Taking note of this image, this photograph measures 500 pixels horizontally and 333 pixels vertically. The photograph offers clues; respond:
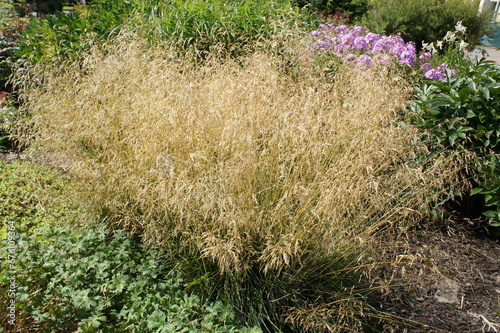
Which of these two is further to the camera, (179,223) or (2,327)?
(179,223)

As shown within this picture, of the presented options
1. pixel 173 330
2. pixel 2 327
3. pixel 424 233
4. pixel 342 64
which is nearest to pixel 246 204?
pixel 173 330

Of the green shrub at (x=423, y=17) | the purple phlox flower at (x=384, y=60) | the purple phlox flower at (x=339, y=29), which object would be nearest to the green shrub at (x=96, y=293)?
the purple phlox flower at (x=384, y=60)

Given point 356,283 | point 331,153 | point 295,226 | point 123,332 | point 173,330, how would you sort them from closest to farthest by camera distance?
point 173,330, point 123,332, point 295,226, point 356,283, point 331,153

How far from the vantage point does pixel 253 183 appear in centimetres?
228

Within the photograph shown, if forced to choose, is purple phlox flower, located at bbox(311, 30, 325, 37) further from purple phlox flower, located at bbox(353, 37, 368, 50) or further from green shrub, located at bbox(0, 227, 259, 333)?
green shrub, located at bbox(0, 227, 259, 333)

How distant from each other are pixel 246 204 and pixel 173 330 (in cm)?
71

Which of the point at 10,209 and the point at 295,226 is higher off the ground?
the point at 295,226

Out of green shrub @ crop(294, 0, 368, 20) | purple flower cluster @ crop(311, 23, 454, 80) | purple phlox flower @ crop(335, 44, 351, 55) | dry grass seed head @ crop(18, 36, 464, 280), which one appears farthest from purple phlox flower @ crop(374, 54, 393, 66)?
green shrub @ crop(294, 0, 368, 20)

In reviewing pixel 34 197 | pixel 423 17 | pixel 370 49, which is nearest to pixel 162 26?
pixel 370 49

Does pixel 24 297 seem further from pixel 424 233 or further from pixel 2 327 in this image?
pixel 424 233

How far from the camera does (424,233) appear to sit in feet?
10.00

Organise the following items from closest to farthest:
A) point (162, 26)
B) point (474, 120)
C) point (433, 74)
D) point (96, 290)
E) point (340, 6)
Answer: point (96, 290) → point (474, 120) → point (433, 74) → point (162, 26) → point (340, 6)

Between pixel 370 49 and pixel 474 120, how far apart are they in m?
1.89

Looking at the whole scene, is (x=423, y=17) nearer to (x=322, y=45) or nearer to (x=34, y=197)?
(x=322, y=45)
